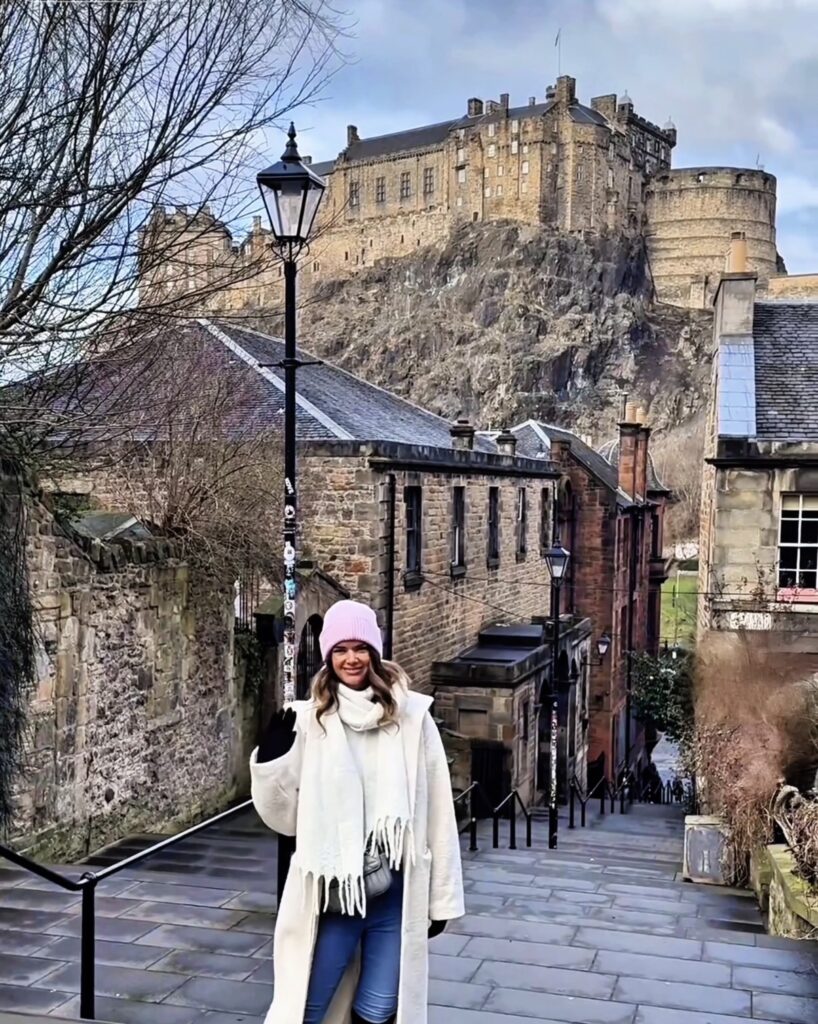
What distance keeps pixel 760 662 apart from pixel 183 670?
7.56 meters

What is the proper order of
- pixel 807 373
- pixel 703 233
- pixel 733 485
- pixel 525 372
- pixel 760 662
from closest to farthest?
pixel 760 662, pixel 733 485, pixel 807 373, pixel 525 372, pixel 703 233

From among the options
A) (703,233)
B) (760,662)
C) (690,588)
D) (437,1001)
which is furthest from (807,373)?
(703,233)

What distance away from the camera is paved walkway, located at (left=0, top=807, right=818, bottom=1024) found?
5023 mm

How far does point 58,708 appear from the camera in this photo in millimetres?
8523

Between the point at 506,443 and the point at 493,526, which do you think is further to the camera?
the point at 506,443

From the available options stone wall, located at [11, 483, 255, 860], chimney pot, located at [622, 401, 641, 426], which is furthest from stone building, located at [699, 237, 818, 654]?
chimney pot, located at [622, 401, 641, 426]

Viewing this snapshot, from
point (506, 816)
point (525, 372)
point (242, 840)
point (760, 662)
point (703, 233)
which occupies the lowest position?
point (506, 816)

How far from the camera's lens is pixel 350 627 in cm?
370

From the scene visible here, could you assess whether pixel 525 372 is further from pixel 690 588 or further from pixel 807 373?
pixel 807 373

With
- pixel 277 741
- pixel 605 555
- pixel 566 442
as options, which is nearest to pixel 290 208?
pixel 277 741

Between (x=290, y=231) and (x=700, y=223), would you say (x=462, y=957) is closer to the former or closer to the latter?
(x=290, y=231)

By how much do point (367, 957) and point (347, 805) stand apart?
551 millimetres

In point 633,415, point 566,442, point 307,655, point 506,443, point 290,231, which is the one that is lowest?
point 307,655

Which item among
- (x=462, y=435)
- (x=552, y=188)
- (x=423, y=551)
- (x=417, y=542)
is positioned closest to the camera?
(x=417, y=542)
